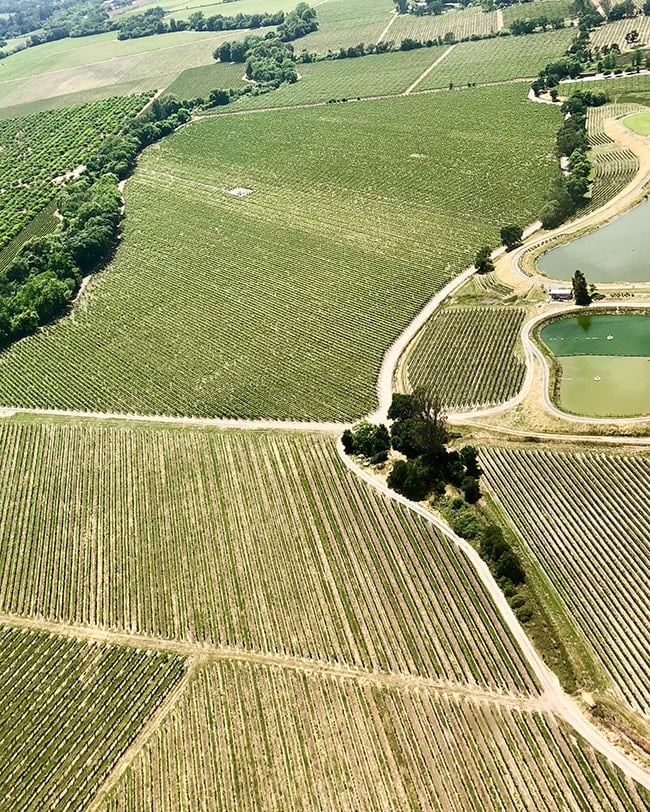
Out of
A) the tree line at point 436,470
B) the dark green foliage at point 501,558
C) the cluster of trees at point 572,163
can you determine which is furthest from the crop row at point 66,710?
the cluster of trees at point 572,163

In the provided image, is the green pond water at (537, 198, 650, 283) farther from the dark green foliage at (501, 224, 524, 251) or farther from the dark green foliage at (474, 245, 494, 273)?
the dark green foliage at (474, 245, 494, 273)

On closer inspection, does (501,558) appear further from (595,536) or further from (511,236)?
(511,236)

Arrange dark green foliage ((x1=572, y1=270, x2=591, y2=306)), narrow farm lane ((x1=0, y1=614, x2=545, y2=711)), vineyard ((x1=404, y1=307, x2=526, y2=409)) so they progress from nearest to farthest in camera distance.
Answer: narrow farm lane ((x1=0, y1=614, x2=545, y2=711)) < vineyard ((x1=404, y1=307, x2=526, y2=409)) < dark green foliage ((x1=572, y1=270, x2=591, y2=306))

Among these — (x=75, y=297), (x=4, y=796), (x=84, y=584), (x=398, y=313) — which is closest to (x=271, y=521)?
(x=84, y=584)

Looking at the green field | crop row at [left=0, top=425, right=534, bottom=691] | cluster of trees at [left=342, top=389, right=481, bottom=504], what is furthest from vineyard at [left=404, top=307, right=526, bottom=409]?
the green field

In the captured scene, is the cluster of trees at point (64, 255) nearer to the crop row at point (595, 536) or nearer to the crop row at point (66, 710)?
the crop row at point (66, 710)

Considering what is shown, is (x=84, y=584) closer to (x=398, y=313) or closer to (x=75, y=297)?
(x=398, y=313)

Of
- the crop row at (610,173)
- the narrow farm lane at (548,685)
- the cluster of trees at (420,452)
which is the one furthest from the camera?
the crop row at (610,173)
